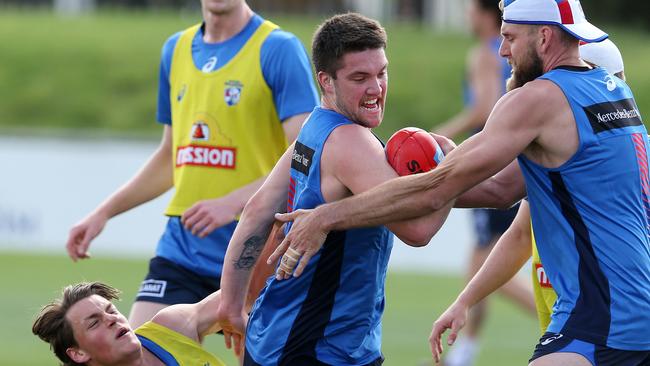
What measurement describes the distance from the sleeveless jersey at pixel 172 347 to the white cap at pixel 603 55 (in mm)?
2072

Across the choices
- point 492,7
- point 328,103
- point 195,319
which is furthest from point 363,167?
point 492,7

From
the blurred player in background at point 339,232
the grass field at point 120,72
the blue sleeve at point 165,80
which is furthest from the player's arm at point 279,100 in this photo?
the grass field at point 120,72

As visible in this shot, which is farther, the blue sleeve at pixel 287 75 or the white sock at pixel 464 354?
the white sock at pixel 464 354

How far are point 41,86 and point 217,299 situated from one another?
2242cm

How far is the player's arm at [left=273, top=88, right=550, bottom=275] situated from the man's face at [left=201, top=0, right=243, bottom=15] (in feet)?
6.84

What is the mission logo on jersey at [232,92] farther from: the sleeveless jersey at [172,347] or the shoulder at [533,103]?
the shoulder at [533,103]

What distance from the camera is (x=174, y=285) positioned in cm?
667

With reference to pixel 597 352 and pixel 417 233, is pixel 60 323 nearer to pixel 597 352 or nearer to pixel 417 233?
pixel 417 233

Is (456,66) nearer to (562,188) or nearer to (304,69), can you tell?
(304,69)

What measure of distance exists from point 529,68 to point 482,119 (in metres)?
5.43

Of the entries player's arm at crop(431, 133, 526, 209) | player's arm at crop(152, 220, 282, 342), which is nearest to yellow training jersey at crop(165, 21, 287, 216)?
player's arm at crop(152, 220, 282, 342)

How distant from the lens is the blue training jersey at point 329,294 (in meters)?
5.03

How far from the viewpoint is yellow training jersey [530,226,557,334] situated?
17.7 feet

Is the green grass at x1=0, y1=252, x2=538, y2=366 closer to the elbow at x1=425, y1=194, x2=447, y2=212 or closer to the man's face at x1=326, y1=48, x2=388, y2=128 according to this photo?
the man's face at x1=326, y1=48, x2=388, y2=128
